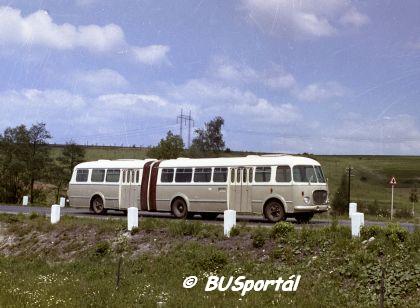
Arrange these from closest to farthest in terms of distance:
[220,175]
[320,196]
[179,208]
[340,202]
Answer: [320,196], [220,175], [179,208], [340,202]

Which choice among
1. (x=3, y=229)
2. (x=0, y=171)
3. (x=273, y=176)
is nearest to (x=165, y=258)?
(x=273, y=176)

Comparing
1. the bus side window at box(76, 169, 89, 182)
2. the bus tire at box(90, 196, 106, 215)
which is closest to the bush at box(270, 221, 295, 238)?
the bus tire at box(90, 196, 106, 215)

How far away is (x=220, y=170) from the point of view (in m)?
23.2

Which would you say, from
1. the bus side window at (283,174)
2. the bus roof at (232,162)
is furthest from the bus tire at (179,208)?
the bus side window at (283,174)

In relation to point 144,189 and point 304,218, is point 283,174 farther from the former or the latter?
point 144,189

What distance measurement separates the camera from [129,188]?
86.6 feet

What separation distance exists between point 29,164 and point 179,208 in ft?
122

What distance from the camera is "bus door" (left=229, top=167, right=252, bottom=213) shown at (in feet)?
72.5

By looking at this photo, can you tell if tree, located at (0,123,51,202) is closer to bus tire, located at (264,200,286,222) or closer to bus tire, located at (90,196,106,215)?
bus tire, located at (90,196,106,215)

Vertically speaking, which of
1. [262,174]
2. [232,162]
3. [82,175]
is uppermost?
[232,162]

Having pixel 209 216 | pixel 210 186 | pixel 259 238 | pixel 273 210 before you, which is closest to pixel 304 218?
pixel 273 210

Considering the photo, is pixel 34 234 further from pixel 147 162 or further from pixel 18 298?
pixel 18 298

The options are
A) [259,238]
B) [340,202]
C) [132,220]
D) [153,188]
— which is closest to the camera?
[259,238]

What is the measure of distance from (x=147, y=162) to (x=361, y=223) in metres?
13.1
